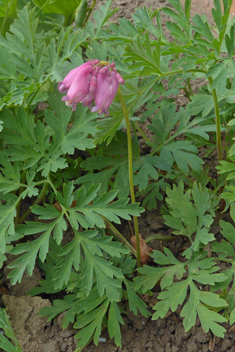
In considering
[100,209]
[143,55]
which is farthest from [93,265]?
[143,55]

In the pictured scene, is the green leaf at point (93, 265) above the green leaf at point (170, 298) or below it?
above

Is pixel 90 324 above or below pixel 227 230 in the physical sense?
below

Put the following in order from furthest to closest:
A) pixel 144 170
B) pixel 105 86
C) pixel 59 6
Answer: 1. pixel 59 6
2. pixel 144 170
3. pixel 105 86

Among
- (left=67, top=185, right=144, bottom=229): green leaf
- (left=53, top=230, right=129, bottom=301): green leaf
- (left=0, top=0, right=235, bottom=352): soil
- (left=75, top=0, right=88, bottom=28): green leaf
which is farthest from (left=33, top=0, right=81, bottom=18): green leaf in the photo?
(left=0, top=0, right=235, bottom=352): soil

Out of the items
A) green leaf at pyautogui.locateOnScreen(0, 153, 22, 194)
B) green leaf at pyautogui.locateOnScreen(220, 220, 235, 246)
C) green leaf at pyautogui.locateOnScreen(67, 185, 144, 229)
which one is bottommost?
green leaf at pyautogui.locateOnScreen(220, 220, 235, 246)

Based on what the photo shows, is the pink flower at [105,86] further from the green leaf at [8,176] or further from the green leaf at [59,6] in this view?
the green leaf at [59,6]

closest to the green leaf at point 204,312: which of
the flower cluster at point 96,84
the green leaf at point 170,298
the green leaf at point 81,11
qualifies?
the green leaf at point 170,298

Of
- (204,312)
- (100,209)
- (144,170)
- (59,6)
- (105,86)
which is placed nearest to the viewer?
(105,86)

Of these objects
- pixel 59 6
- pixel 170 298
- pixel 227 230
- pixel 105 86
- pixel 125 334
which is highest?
pixel 59 6

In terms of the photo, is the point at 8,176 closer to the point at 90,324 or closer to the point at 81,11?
the point at 90,324

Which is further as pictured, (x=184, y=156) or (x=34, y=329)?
(x=184, y=156)

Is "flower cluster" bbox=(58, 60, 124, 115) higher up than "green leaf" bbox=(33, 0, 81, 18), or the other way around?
"green leaf" bbox=(33, 0, 81, 18)

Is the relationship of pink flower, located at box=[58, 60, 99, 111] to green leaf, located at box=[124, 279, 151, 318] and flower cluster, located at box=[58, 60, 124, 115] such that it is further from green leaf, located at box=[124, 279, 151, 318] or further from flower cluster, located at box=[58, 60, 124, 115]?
green leaf, located at box=[124, 279, 151, 318]

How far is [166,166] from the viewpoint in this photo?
6.43ft
